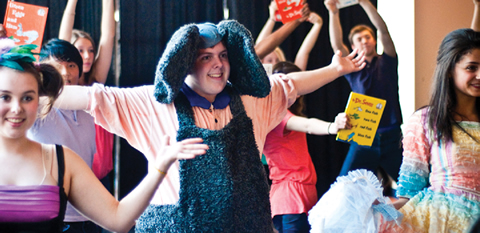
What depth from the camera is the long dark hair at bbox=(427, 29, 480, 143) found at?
211 centimetres

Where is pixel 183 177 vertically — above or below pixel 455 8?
below

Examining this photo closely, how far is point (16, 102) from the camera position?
4.52 feet

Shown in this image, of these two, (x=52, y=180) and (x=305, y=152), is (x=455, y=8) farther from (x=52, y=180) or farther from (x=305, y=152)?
(x=52, y=180)

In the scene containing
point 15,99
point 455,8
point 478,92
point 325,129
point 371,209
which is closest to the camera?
point 15,99

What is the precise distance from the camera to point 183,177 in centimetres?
157

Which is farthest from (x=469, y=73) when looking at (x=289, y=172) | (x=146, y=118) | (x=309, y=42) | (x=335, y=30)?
(x=309, y=42)

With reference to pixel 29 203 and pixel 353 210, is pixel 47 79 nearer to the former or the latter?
pixel 29 203

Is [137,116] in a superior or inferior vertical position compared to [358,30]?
inferior

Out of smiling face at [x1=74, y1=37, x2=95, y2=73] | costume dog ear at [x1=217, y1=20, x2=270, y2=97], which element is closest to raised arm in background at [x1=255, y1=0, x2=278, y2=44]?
smiling face at [x1=74, y1=37, x2=95, y2=73]

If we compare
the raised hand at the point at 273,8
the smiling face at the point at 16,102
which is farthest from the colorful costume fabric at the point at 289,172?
the raised hand at the point at 273,8

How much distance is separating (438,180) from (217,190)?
1.10 meters

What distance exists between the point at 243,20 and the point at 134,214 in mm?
2925

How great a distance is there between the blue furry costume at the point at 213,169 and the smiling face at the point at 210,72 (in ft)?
0.14

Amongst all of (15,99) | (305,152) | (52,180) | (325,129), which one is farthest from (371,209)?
(15,99)
